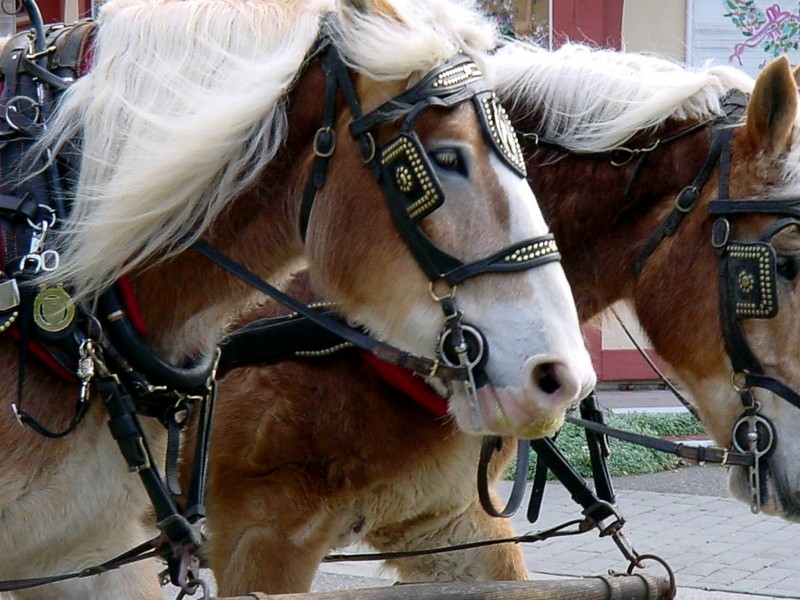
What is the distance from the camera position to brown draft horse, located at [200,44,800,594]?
2.98 m

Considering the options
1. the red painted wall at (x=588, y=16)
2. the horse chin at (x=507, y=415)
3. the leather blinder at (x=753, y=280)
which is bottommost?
the red painted wall at (x=588, y=16)

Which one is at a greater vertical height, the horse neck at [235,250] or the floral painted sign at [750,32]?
the horse neck at [235,250]

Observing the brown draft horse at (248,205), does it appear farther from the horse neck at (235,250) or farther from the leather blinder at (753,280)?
the leather blinder at (753,280)

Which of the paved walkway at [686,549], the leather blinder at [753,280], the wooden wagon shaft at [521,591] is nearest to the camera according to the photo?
the wooden wagon shaft at [521,591]

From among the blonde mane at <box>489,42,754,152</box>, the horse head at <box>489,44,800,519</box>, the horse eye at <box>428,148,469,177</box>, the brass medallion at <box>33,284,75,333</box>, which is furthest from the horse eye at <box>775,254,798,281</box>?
the brass medallion at <box>33,284,75,333</box>

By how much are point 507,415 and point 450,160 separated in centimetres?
45

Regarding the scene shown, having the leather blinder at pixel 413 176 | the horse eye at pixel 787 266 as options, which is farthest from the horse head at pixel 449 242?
the horse eye at pixel 787 266

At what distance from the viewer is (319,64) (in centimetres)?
229

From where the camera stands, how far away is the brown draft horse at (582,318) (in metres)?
2.98

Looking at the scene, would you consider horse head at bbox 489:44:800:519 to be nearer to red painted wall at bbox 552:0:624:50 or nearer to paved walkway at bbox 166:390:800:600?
paved walkway at bbox 166:390:800:600

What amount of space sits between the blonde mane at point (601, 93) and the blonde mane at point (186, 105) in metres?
0.82

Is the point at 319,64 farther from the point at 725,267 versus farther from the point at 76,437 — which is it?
the point at 725,267

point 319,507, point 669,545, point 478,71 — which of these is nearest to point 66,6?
point 669,545

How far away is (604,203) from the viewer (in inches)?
121
